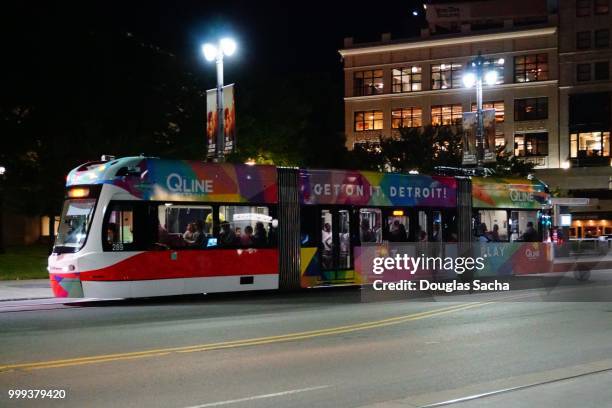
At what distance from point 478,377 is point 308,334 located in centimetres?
409

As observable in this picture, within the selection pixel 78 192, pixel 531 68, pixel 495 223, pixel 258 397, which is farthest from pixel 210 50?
pixel 531 68

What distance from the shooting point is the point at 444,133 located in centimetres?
5622

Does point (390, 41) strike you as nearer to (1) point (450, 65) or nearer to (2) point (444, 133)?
(1) point (450, 65)

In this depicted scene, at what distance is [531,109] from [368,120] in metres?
15.9

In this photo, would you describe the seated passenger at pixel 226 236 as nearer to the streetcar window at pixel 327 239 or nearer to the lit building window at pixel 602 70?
the streetcar window at pixel 327 239

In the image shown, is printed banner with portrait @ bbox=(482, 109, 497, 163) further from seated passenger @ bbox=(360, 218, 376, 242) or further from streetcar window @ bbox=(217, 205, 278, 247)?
streetcar window @ bbox=(217, 205, 278, 247)

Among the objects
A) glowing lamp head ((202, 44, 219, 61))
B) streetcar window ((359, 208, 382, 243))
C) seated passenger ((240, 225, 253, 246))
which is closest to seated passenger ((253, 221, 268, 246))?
seated passenger ((240, 225, 253, 246))

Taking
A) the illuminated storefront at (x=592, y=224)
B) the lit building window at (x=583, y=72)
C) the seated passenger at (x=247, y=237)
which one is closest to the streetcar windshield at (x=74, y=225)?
the seated passenger at (x=247, y=237)

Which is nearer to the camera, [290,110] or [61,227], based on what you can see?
[61,227]

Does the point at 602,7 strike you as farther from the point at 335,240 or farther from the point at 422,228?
the point at 335,240

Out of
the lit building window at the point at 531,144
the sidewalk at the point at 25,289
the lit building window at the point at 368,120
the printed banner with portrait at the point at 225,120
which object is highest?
the lit building window at the point at 368,120

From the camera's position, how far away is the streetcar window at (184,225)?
17719 millimetres

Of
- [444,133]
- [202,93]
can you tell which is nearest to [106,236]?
[202,93]

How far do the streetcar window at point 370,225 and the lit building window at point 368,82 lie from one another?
54504mm
